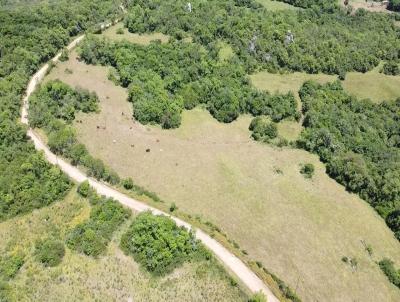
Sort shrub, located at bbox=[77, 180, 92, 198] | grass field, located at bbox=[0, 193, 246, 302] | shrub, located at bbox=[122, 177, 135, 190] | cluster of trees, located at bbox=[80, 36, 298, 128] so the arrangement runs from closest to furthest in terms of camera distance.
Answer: grass field, located at bbox=[0, 193, 246, 302], shrub, located at bbox=[77, 180, 92, 198], shrub, located at bbox=[122, 177, 135, 190], cluster of trees, located at bbox=[80, 36, 298, 128]

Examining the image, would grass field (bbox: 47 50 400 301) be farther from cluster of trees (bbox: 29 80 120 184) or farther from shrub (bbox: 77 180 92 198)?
shrub (bbox: 77 180 92 198)

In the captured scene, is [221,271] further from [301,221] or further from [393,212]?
[393,212]

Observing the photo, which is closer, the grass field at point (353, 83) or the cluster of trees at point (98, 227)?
the cluster of trees at point (98, 227)

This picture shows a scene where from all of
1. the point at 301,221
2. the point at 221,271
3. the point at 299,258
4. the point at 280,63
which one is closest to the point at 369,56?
the point at 280,63

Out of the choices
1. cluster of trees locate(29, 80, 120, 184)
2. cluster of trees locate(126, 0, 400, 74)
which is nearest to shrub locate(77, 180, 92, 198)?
cluster of trees locate(29, 80, 120, 184)

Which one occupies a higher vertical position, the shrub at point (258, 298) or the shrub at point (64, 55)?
the shrub at point (258, 298)

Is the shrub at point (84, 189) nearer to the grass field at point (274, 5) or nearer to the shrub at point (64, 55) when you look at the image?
the shrub at point (64, 55)

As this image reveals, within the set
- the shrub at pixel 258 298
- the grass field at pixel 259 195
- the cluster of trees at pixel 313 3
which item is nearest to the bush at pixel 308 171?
the grass field at pixel 259 195
